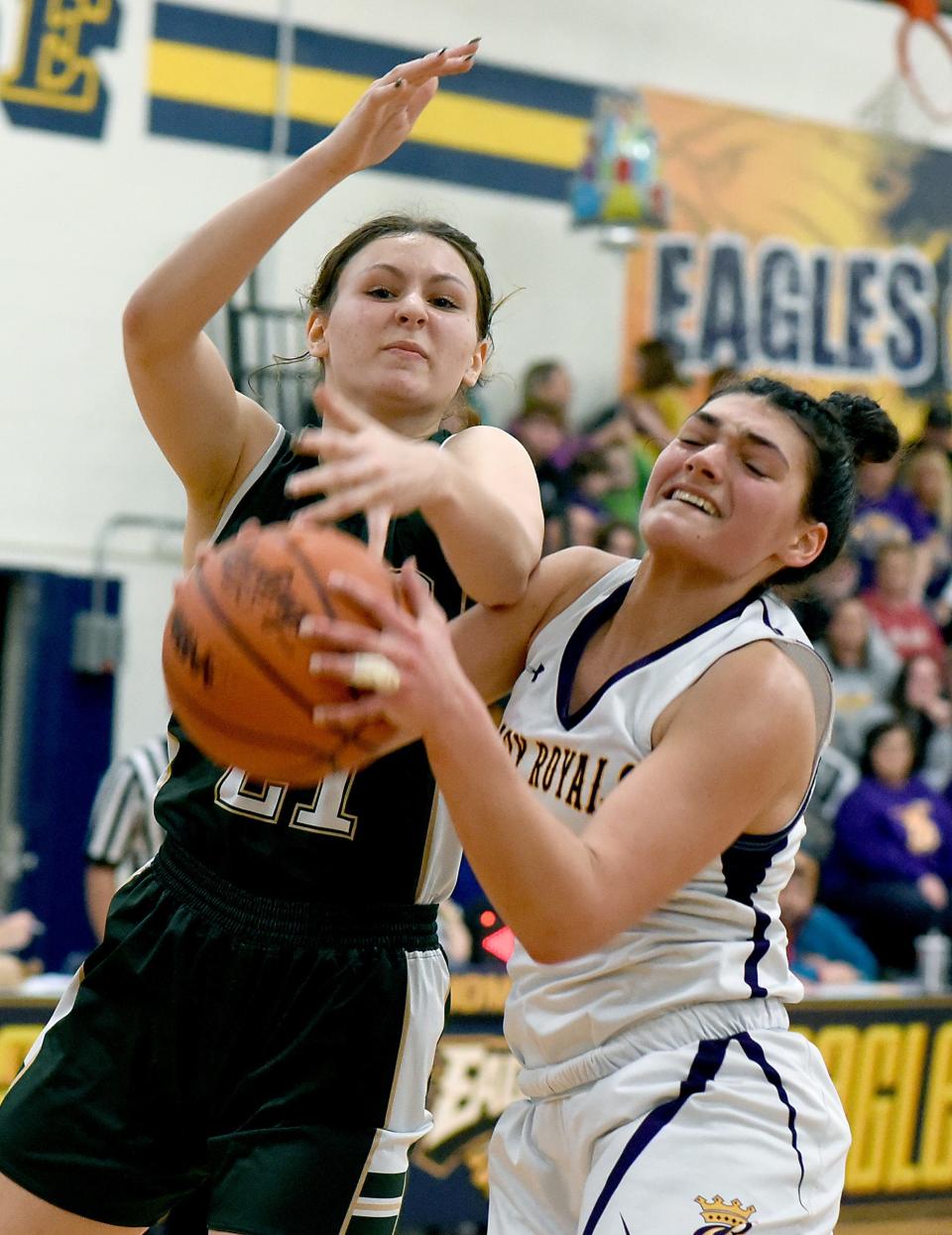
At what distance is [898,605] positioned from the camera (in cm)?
1034

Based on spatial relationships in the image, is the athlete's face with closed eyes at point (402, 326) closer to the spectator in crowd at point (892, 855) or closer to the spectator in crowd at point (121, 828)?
the spectator in crowd at point (121, 828)

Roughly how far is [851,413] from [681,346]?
810 centimetres

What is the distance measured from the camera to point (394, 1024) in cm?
299

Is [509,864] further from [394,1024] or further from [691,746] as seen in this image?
[394,1024]

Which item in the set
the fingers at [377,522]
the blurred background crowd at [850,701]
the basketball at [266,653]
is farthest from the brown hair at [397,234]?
the blurred background crowd at [850,701]

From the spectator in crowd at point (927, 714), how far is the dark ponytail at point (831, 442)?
6769 mm

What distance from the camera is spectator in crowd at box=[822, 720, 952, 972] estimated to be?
820 cm

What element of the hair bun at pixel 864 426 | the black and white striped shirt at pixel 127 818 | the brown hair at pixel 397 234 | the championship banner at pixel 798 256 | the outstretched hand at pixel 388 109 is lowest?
the black and white striped shirt at pixel 127 818

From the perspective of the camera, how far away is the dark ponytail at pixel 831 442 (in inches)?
111

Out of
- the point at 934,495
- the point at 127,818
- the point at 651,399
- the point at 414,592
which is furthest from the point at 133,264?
the point at 414,592

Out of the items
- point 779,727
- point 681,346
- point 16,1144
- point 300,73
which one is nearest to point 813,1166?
point 779,727

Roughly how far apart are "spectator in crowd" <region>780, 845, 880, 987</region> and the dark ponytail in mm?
4261

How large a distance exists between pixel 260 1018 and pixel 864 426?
4.60ft

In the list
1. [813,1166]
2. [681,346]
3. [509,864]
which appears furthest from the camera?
[681,346]
